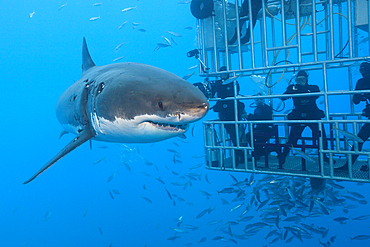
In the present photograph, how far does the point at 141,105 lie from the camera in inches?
77.4

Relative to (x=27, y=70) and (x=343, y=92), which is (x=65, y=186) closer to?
(x=343, y=92)

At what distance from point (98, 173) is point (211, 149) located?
3644 centimetres

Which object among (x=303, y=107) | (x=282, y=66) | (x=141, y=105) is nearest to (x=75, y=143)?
(x=141, y=105)

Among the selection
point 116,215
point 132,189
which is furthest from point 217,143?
point 132,189

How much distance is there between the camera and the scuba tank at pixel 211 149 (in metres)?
4.49

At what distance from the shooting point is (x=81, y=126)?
2.82 m

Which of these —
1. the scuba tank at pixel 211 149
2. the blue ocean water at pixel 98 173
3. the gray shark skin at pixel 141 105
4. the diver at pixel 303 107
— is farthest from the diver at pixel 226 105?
the gray shark skin at pixel 141 105

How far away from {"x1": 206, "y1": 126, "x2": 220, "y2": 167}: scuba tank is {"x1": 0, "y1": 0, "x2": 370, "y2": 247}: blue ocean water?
103 inches

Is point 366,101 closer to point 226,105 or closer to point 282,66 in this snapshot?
point 282,66

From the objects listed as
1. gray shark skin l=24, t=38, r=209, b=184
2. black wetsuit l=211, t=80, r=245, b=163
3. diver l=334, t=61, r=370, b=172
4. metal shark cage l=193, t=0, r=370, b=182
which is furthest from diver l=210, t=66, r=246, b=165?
gray shark skin l=24, t=38, r=209, b=184

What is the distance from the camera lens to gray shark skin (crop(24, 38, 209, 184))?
6.19 feet

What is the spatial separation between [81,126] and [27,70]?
251 feet

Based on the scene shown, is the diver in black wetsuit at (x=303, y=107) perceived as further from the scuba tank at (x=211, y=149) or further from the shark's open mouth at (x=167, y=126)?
the shark's open mouth at (x=167, y=126)

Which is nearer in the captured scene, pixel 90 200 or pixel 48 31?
pixel 90 200
